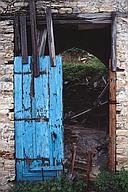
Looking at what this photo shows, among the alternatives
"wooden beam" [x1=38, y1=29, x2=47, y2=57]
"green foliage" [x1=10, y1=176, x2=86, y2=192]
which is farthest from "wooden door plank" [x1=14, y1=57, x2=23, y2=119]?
"green foliage" [x1=10, y1=176, x2=86, y2=192]

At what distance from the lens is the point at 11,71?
18.6ft

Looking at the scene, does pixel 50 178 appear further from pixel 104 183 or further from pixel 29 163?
pixel 104 183

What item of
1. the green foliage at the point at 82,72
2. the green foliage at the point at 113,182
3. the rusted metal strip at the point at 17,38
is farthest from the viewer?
the green foliage at the point at 82,72

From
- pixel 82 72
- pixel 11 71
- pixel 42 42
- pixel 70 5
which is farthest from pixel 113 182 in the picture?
pixel 82 72

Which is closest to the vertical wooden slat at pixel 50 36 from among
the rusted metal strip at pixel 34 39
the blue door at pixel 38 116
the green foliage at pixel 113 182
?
the blue door at pixel 38 116

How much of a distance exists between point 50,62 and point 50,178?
210cm

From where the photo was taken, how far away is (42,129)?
5.71 meters

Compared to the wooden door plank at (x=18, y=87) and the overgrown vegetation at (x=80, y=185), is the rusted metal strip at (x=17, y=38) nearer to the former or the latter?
the wooden door plank at (x=18, y=87)

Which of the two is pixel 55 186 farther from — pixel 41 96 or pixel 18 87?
pixel 18 87

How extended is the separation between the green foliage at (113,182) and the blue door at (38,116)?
2.50ft

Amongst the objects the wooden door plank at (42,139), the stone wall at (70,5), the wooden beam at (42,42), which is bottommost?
the wooden door plank at (42,139)

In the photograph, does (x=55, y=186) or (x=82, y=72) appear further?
(x=82, y=72)

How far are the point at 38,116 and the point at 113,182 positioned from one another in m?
1.74

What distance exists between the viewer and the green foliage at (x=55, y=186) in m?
5.48
